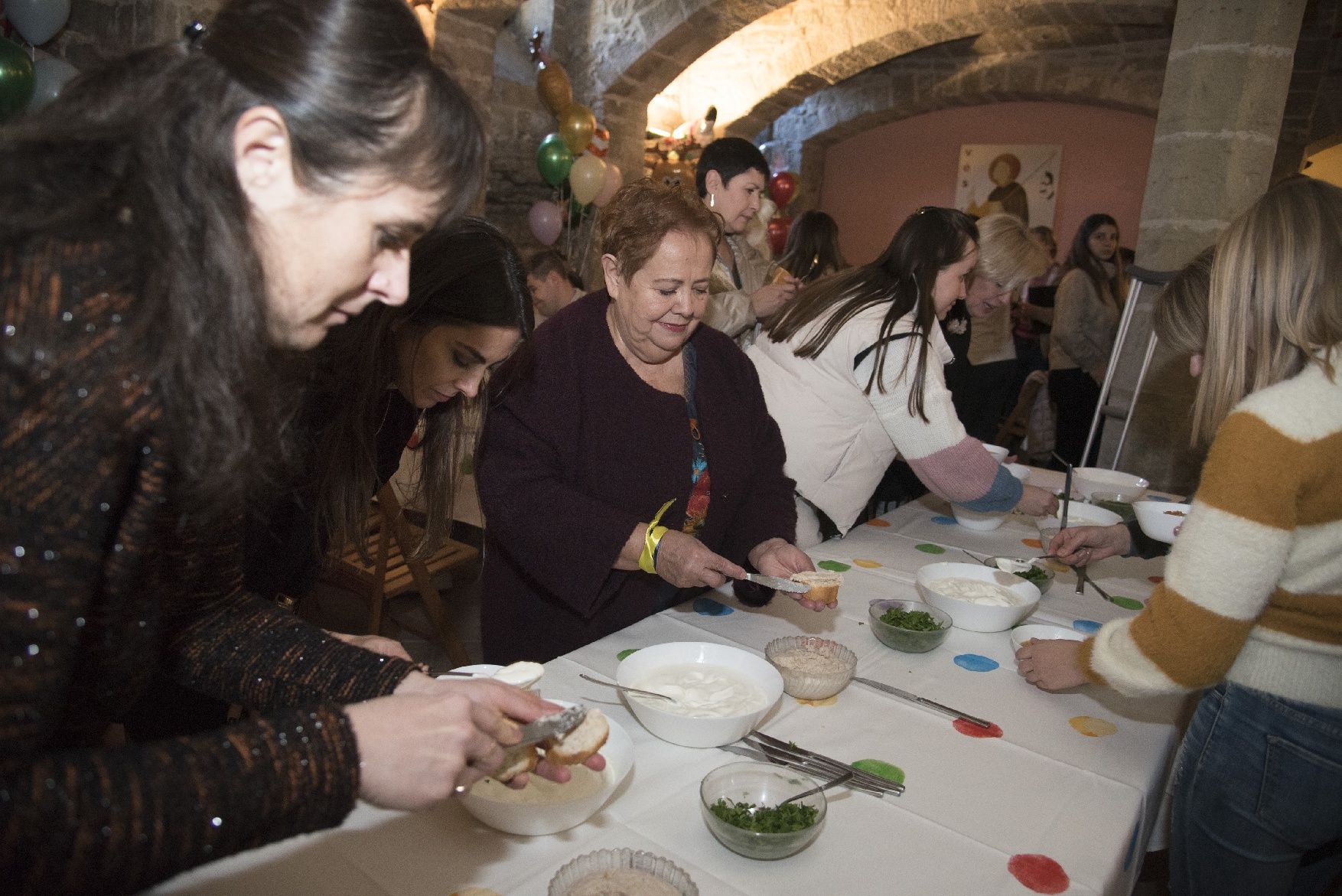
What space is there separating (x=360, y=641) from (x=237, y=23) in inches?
32.1

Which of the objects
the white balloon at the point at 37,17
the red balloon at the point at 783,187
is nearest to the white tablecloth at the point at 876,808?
the white balloon at the point at 37,17

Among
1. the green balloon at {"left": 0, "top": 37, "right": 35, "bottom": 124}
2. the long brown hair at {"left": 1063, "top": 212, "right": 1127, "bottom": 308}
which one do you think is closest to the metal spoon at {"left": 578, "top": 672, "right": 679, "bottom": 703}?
the green balloon at {"left": 0, "top": 37, "right": 35, "bottom": 124}

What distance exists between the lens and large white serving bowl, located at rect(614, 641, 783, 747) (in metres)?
1.32

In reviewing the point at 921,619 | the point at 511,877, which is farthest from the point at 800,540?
the point at 511,877

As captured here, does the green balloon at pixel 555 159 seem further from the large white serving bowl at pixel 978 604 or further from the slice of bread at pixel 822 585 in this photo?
the slice of bread at pixel 822 585

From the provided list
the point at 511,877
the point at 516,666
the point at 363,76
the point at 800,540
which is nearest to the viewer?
the point at 363,76

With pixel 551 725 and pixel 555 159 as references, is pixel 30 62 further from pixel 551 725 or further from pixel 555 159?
pixel 551 725

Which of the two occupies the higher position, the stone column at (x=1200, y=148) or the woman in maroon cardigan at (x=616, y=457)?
the stone column at (x=1200, y=148)

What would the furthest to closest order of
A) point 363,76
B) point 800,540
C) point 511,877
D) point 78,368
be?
1. point 800,540
2. point 511,877
3. point 363,76
4. point 78,368

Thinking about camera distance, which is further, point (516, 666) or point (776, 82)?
point (776, 82)

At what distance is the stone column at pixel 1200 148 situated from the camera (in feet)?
12.3

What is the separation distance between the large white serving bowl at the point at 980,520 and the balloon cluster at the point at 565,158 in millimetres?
4252

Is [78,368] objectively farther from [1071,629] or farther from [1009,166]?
[1009,166]

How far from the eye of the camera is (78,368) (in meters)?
0.65
